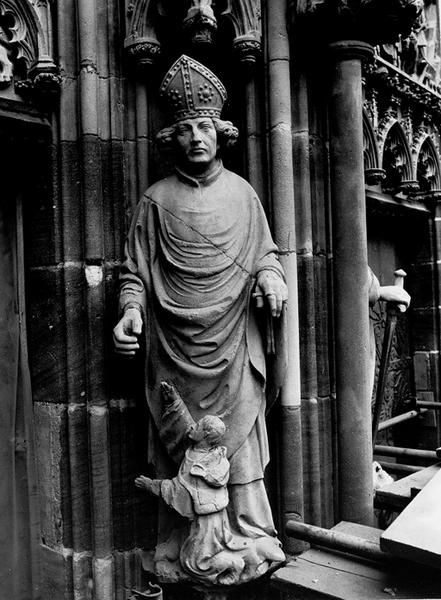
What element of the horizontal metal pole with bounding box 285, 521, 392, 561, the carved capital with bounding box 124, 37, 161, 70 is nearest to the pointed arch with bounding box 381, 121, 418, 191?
the carved capital with bounding box 124, 37, 161, 70

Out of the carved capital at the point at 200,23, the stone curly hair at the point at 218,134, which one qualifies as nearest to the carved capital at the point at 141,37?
the carved capital at the point at 200,23

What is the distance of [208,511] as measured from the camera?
238 cm

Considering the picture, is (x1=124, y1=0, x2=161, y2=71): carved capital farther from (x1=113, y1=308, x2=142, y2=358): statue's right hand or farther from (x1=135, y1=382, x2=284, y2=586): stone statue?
(x1=135, y1=382, x2=284, y2=586): stone statue

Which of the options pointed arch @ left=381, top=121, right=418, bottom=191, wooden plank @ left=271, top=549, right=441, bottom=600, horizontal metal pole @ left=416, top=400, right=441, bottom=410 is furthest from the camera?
horizontal metal pole @ left=416, top=400, right=441, bottom=410

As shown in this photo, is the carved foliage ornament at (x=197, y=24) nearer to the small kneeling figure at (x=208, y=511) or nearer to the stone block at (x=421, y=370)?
the small kneeling figure at (x=208, y=511)

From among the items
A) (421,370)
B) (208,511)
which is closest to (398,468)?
(421,370)

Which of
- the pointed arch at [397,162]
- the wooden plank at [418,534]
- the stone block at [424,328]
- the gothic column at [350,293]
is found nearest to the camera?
the wooden plank at [418,534]

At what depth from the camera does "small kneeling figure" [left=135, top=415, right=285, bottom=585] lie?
239cm

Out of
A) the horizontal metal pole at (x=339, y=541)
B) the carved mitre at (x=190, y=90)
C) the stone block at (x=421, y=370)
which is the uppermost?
the carved mitre at (x=190, y=90)

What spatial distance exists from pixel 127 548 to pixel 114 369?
810 millimetres

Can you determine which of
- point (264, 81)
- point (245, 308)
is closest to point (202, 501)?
point (245, 308)

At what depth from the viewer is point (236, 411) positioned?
8.25ft

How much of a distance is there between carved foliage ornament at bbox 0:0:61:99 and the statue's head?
20.8 inches

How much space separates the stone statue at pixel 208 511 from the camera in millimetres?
2389
